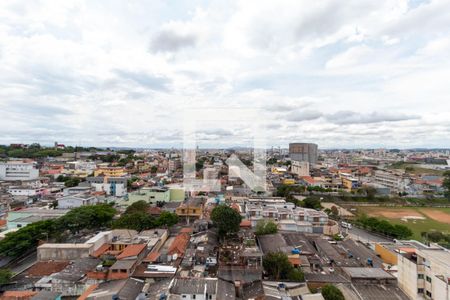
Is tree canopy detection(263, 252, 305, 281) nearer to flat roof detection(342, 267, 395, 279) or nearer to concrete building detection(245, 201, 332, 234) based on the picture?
flat roof detection(342, 267, 395, 279)

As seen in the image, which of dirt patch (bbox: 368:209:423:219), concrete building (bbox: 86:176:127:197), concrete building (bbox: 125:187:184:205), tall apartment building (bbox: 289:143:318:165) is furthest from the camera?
tall apartment building (bbox: 289:143:318:165)

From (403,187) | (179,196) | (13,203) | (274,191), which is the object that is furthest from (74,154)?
(403,187)

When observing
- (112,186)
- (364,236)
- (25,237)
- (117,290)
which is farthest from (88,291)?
(112,186)

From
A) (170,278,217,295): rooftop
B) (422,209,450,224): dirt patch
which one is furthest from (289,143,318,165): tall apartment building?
(170,278,217,295): rooftop

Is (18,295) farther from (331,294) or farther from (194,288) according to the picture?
(331,294)

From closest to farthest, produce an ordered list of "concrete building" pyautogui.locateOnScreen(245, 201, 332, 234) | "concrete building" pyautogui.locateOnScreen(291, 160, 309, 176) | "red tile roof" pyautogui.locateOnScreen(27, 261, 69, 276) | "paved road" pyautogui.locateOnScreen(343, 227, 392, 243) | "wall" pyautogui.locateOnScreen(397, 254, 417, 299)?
"wall" pyautogui.locateOnScreen(397, 254, 417, 299)
"red tile roof" pyautogui.locateOnScreen(27, 261, 69, 276)
"paved road" pyautogui.locateOnScreen(343, 227, 392, 243)
"concrete building" pyautogui.locateOnScreen(245, 201, 332, 234)
"concrete building" pyautogui.locateOnScreen(291, 160, 309, 176)

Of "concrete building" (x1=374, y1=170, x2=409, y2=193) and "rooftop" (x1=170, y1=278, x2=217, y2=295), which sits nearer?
"rooftop" (x1=170, y1=278, x2=217, y2=295)
